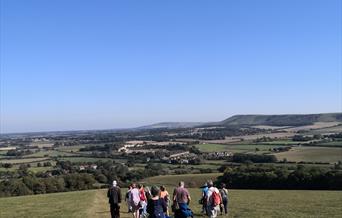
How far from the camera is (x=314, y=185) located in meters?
64.1

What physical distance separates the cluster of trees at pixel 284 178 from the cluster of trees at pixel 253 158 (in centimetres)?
2693

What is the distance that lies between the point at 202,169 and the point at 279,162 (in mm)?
16167

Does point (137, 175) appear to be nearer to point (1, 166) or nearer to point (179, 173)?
point (179, 173)

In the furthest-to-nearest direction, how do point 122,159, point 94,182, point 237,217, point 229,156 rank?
point 122,159 < point 229,156 < point 94,182 < point 237,217

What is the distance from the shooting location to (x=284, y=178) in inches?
2648

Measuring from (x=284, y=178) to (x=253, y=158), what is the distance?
137 ft

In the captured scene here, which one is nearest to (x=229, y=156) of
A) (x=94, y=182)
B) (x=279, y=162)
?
(x=279, y=162)

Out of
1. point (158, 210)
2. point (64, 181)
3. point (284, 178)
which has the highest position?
point (158, 210)

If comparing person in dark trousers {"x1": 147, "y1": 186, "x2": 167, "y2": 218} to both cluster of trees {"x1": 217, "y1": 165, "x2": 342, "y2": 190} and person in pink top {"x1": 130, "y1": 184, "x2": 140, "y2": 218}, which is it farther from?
cluster of trees {"x1": 217, "y1": 165, "x2": 342, "y2": 190}

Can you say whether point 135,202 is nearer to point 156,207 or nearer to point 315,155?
point 156,207

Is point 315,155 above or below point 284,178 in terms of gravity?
above

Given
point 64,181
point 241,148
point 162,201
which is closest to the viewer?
point 162,201

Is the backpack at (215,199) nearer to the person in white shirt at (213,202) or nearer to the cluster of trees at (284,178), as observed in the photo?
the person in white shirt at (213,202)

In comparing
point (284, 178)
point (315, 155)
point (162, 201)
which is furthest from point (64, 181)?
point (162, 201)
